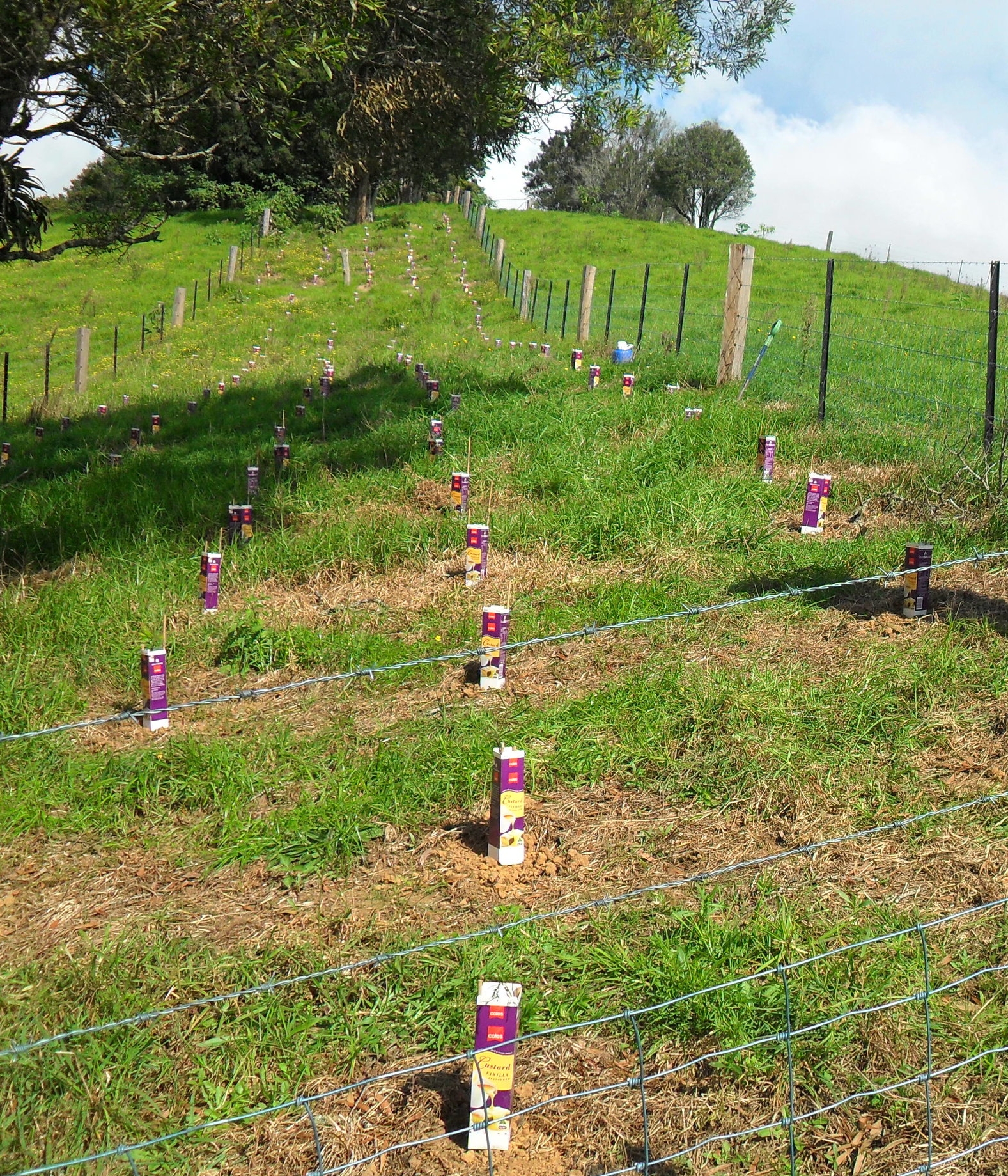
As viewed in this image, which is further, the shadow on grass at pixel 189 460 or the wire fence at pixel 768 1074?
the shadow on grass at pixel 189 460

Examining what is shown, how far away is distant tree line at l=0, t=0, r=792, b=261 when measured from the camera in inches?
243

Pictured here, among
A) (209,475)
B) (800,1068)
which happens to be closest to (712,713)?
(800,1068)

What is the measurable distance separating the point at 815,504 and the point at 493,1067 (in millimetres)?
4686

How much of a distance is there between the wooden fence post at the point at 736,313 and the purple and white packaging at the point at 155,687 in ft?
22.4

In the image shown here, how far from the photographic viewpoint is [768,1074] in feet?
9.66

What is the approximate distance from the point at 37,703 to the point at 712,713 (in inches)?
122

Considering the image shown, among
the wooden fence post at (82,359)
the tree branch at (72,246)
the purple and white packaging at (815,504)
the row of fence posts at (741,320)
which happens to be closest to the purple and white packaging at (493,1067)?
the purple and white packaging at (815,504)

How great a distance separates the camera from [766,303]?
2148 centimetres

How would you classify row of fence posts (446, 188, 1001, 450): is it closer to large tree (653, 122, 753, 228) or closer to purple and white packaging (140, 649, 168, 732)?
purple and white packaging (140, 649, 168, 732)

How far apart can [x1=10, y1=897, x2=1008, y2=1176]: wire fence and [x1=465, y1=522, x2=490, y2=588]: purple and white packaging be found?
3.36 m

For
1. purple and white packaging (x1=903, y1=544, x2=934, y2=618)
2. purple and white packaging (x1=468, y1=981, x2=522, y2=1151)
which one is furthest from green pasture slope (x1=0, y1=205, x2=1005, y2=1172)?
purple and white packaging (x1=468, y1=981, x2=522, y2=1151)

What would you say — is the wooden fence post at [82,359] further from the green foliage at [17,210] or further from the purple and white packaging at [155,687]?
the purple and white packaging at [155,687]

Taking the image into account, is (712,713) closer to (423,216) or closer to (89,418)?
(89,418)

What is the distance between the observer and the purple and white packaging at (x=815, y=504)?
6590mm
